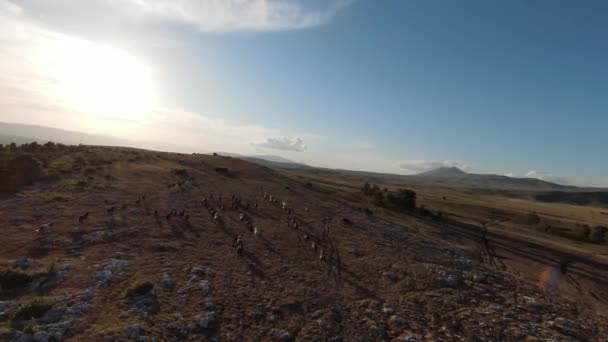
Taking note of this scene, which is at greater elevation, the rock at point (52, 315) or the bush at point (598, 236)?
the bush at point (598, 236)

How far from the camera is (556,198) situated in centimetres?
19775

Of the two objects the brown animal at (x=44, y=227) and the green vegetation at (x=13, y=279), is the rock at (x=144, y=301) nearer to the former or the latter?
the green vegetation at (x=13, y=279)

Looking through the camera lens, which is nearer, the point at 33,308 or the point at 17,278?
the point at 33,308

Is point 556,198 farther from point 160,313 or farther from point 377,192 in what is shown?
point 160,313

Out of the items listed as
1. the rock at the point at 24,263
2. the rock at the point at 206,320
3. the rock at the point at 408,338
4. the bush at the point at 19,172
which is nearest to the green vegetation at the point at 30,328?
the rock at the point at 206,320

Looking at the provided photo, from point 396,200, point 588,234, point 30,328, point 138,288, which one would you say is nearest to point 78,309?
point 30,328

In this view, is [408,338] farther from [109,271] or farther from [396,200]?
[396,200]

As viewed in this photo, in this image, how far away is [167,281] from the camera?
16828 mm

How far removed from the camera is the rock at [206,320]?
13.7 m

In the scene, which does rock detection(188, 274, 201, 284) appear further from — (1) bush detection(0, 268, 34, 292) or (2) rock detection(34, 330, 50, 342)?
(1) bush detection(0, 268, 34, 292)

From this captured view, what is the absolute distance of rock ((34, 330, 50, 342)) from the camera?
37.8 feet

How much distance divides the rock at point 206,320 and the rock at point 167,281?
344 centimetres

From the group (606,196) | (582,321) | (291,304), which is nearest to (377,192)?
(582,321)

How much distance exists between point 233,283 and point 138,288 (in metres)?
4.81
